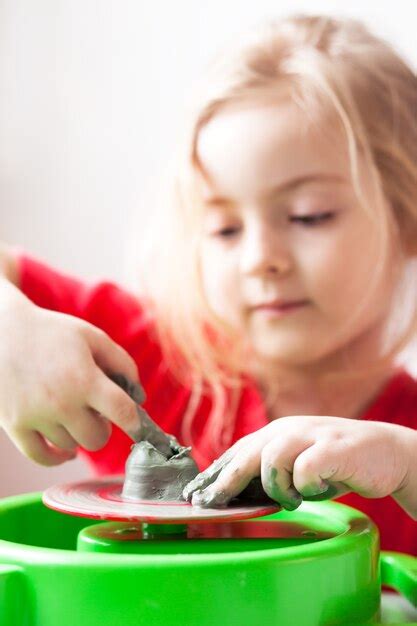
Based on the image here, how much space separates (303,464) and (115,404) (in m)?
0.14

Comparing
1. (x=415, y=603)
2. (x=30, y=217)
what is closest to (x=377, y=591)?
(x=415, y=603)

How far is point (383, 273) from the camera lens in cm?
80

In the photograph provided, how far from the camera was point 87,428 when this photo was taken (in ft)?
1.75

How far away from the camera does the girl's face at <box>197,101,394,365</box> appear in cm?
71

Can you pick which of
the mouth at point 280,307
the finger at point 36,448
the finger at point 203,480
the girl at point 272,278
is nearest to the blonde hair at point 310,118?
the girl at point 272,278

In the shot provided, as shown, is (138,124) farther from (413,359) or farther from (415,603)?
(415,603)

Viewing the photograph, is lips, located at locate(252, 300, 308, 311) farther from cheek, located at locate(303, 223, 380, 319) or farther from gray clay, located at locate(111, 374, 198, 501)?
gray clay, located at locate(111, 374, 198, 501)

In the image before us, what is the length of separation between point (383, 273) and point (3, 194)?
1.69ft

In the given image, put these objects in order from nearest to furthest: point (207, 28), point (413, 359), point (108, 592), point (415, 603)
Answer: point (108, 592), point (415, 603), point (413, 359), point (207, 28)

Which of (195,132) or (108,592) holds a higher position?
(195,132)

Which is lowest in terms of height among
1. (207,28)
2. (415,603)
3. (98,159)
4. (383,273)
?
(415,603)

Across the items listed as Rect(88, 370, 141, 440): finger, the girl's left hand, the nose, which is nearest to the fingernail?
the girl's left hand

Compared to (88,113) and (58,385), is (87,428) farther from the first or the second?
(88,113)

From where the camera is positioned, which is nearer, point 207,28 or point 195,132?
point 195,132
